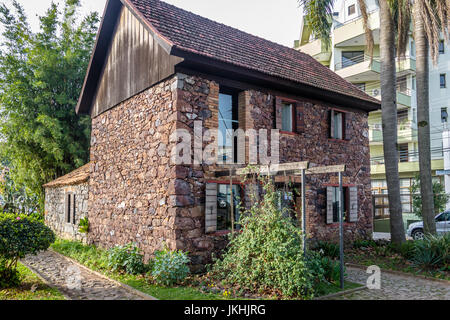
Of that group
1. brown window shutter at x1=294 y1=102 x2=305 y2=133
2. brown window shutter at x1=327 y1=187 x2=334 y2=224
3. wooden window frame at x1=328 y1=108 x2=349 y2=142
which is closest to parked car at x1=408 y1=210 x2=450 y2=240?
brown window shutter at x1=327 y1=187 x2=334 y2=224

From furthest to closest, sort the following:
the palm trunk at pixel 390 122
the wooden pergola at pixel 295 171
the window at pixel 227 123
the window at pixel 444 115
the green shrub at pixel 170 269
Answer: the window at pixel 444 115 → the palm trunk at pixel 390 122 → the window at pixel 227 123 → the green shrub at pixel 170 269 → the wooden pergola at pixel 295 171

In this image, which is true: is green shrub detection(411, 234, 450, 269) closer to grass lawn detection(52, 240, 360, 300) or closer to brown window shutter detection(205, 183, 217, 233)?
grass lawn detection(52, 240, 360, 300)

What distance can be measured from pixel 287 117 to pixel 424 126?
4.04 meters

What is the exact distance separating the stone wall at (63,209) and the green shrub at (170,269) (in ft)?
20.8

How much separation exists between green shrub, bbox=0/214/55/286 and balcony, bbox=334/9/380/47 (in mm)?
22535

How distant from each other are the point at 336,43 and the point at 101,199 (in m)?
20.3

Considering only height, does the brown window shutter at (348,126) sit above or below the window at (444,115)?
below

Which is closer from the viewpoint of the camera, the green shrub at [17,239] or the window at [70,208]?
the green shrub at [17,239]

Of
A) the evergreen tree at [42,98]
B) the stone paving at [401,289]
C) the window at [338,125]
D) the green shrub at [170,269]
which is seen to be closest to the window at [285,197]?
the stone paving at [401,289]

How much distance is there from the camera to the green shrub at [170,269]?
7.13 m

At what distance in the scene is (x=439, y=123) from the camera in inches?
923

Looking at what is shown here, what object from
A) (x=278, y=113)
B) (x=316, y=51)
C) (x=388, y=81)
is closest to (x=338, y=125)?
(x=388, y=81)

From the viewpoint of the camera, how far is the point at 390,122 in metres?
10.9

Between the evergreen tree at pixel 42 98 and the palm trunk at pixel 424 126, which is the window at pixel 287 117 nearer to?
the palm trunk at pixel 424 126
